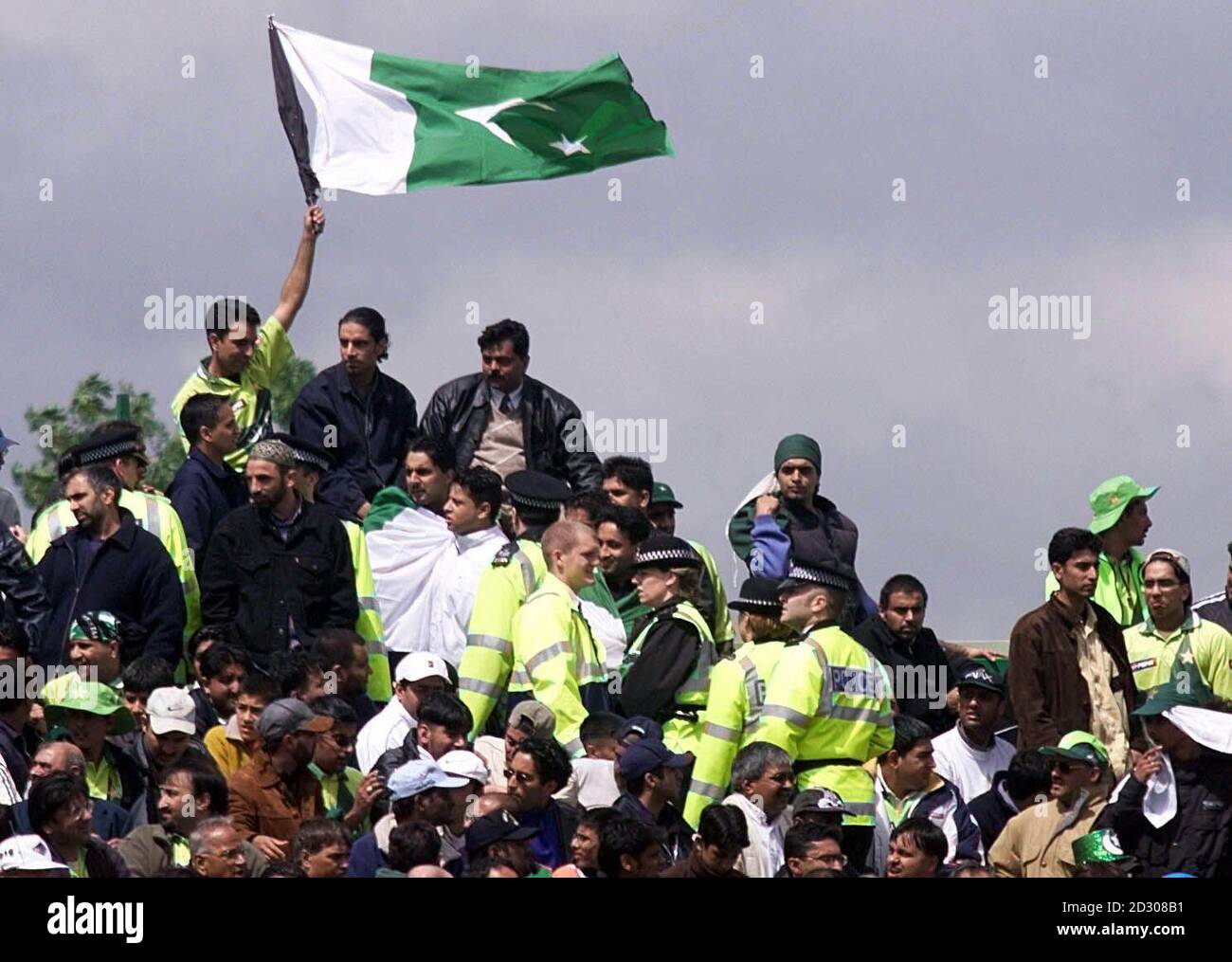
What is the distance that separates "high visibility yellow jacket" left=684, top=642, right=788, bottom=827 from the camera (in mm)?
14383

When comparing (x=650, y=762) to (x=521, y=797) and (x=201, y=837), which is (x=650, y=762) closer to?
(x=521, y=797)

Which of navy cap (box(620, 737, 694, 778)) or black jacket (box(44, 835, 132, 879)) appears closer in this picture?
black jacket (box(44, 835, 132, 879))

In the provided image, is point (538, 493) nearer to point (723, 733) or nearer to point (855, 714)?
point (723, 733)

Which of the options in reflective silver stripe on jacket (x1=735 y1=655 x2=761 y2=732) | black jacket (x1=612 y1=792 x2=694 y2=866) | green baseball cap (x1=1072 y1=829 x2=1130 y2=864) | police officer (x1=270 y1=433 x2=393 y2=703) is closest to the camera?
black jacket (x1=612 y1=792 x2=694 y2=866)

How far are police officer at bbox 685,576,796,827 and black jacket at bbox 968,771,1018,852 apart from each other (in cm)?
150

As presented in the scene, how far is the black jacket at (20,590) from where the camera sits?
14586 mm

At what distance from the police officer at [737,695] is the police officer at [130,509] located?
285 centimetres

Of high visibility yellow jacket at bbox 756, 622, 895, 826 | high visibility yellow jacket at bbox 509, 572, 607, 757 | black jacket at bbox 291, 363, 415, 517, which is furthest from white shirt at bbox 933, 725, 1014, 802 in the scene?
black jacket at bbox 291, 363, 415, 517

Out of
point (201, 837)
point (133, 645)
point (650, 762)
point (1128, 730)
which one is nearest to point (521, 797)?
point (650, 762)

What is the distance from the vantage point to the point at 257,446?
50.3 feet

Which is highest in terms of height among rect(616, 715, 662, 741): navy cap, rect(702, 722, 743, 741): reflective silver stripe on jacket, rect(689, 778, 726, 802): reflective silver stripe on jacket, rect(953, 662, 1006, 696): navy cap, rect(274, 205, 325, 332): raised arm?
rect(274, 205, 325, 332): raised arm

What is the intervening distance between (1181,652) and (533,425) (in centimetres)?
396

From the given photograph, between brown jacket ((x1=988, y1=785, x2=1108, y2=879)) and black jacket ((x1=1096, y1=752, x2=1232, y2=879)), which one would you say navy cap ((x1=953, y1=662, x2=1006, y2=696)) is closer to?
brown jacket ((x1=988, y1=785, x2=1108, y2=879))
